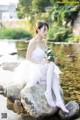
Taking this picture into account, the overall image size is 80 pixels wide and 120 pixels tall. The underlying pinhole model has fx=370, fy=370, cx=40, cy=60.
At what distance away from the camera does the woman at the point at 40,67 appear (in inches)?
228

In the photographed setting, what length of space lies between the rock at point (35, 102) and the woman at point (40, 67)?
0.10m

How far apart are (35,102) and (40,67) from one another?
67cm

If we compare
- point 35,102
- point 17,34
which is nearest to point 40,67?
point 35,102

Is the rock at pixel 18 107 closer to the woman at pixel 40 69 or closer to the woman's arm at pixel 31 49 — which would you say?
the woman at pixel 40 69

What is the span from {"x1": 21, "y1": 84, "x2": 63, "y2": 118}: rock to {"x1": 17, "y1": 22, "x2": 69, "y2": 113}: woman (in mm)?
100

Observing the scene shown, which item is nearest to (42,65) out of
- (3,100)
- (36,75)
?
(36,75)

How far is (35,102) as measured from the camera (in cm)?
559

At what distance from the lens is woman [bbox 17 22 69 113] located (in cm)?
579

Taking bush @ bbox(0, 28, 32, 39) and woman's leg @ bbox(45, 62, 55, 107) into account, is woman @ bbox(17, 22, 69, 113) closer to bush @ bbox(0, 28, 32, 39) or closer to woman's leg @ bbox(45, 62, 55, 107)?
woman's leg @ bbox(45, 62, 55, 107)

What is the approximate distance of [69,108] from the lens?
5.82m

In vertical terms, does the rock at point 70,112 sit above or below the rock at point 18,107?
above

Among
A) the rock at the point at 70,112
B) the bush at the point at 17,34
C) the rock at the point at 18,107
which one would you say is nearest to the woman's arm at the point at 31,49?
the rock at the point at 18,107

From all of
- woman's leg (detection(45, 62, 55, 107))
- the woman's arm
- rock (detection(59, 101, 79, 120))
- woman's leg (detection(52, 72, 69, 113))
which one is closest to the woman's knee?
woman's leg (detection(45, 62, 55, 107))

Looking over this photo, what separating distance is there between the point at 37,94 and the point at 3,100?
53.2 inches
